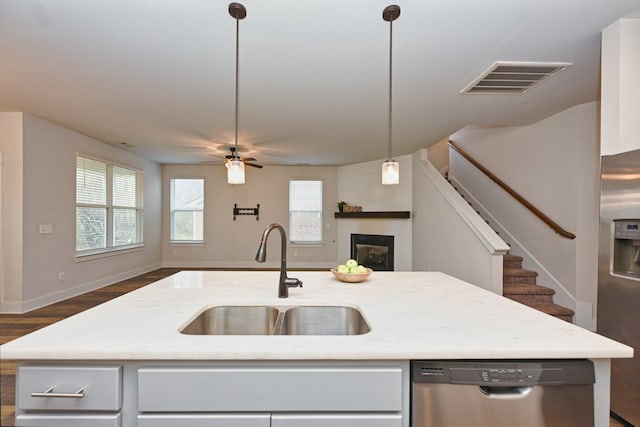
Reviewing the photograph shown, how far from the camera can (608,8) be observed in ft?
6.27

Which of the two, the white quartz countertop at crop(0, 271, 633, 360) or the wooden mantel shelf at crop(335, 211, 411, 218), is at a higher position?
the wooden mantel shelf at crop(335, 211, 411, 218)

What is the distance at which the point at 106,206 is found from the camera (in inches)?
214

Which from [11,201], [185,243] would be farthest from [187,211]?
[11,201]

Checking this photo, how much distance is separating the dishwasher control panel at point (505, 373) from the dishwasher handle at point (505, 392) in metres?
0.03

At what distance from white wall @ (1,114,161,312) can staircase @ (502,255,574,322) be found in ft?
19.2

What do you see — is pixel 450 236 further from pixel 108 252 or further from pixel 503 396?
pixel 108 252

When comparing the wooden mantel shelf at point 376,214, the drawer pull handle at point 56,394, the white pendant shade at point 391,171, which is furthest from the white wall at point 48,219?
the wooden mantel shelf at point 376,214

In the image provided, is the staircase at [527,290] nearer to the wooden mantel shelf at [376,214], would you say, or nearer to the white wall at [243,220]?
the wooden mantel shelf at [376,214]

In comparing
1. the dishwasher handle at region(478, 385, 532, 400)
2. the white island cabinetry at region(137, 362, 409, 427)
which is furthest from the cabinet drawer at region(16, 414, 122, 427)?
the dishwasher handle at region(478, 385, 532, 400)

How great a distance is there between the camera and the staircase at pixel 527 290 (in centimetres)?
360

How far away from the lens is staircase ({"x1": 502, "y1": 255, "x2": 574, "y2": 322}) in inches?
142

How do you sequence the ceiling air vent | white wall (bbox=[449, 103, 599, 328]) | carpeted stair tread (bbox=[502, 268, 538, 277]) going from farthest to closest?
carpeted stair tread (bbox=[502, 268, 538, 277]), white wall (bbox=[449, 103, 599, 328]), the ceiling air vent

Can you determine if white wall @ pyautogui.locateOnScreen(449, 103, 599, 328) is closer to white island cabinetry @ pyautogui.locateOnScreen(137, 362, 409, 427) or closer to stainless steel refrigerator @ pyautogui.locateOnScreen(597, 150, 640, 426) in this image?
stainless steel refrigerator @ pyautogui.locateOnScreen(597, 150, 640, 426)

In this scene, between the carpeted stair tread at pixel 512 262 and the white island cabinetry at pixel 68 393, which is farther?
the carpeted stair tread at pixel 512 262
